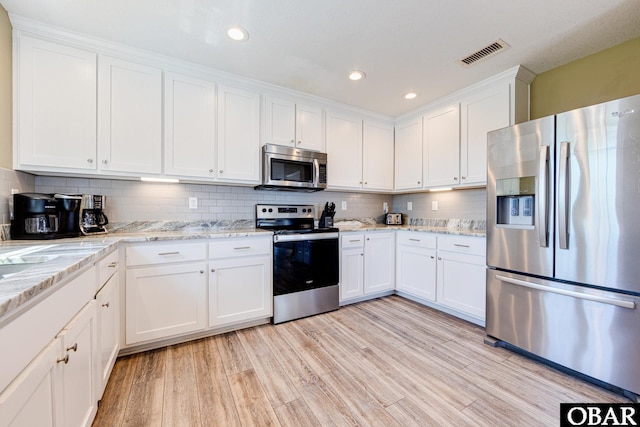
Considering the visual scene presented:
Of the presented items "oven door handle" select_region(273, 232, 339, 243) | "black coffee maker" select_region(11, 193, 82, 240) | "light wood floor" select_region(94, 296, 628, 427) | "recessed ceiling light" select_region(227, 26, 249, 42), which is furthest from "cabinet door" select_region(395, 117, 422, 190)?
"black coffee maker" select_region(11, 193, 82, 240)

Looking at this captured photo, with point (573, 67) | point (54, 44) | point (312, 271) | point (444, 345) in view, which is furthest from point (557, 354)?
point (54, 44)

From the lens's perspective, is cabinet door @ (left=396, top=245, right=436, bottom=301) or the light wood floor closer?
the light wood floor

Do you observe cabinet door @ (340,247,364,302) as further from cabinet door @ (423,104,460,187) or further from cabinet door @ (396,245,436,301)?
cabinet door @ (423,104,460,187)

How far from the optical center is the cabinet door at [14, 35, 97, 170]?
1.83m

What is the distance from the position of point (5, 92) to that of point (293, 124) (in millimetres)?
2120

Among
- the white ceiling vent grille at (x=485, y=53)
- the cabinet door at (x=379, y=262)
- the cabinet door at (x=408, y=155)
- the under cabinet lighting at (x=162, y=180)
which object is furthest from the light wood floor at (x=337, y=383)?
the white ceiling vent grille at (x=485, y=53)

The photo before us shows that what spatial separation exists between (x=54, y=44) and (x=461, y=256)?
374 cm

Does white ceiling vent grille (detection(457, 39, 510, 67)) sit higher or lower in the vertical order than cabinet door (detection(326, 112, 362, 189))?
higher

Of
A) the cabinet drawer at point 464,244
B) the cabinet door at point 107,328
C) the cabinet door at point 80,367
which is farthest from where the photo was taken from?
the cabinet drawer at point 464,244

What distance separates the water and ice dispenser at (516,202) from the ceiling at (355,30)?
42.9 inches

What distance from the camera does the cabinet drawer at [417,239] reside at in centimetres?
282

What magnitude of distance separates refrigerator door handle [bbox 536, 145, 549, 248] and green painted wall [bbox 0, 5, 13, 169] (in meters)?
3.60

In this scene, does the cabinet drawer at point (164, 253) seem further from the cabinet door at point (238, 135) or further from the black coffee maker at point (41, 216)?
the cabinet door at point (238, 135)

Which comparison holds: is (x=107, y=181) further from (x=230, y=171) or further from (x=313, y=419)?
(x=313, y=419)
